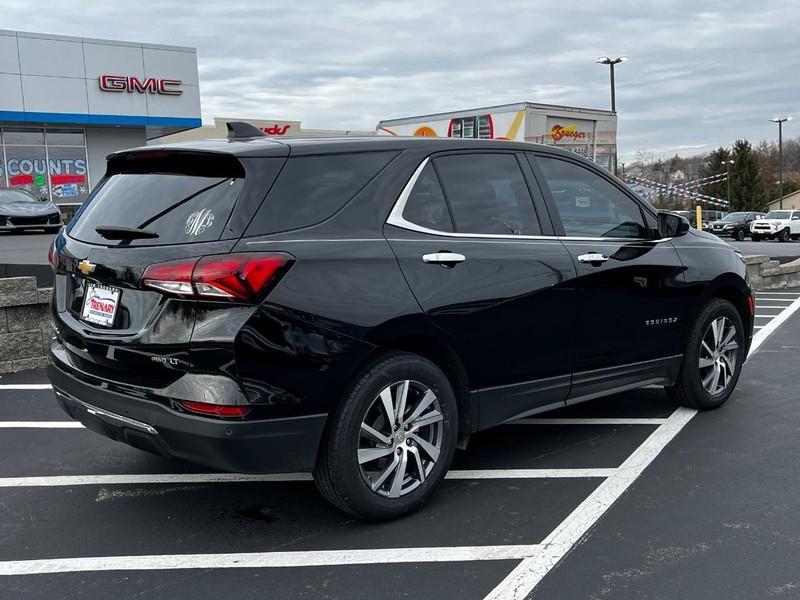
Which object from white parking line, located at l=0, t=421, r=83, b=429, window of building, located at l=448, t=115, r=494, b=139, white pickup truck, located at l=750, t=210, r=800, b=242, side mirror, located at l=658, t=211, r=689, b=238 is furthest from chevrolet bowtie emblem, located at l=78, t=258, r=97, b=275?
white pickup truck, located at l=750, t=210, r=800, b=242

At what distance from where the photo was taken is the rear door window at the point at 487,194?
4.13 m

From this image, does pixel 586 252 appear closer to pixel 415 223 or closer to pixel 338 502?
pixel 415 223

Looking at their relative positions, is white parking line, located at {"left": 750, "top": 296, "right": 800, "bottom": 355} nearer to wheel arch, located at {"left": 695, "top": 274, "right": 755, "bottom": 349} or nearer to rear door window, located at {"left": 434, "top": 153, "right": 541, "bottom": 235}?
wheel arch, located at {"left": 695, "top": 274, "right": 755, "bottom": 349}

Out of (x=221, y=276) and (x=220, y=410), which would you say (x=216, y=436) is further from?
(x=221, y=276)

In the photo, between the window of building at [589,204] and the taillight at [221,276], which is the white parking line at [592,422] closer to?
the window of building at [589,204]

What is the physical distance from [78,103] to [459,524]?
28141mm

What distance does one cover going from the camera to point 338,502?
362 cm

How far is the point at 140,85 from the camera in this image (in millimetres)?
29609

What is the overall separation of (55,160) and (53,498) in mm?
27885

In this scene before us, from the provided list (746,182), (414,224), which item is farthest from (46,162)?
(746,182)

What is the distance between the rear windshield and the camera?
3445 mm

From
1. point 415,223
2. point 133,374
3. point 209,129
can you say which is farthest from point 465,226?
point 209,129

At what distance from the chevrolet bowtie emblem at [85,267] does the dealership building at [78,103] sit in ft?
86.7

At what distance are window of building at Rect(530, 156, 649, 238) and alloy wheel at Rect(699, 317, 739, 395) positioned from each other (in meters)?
0.94
